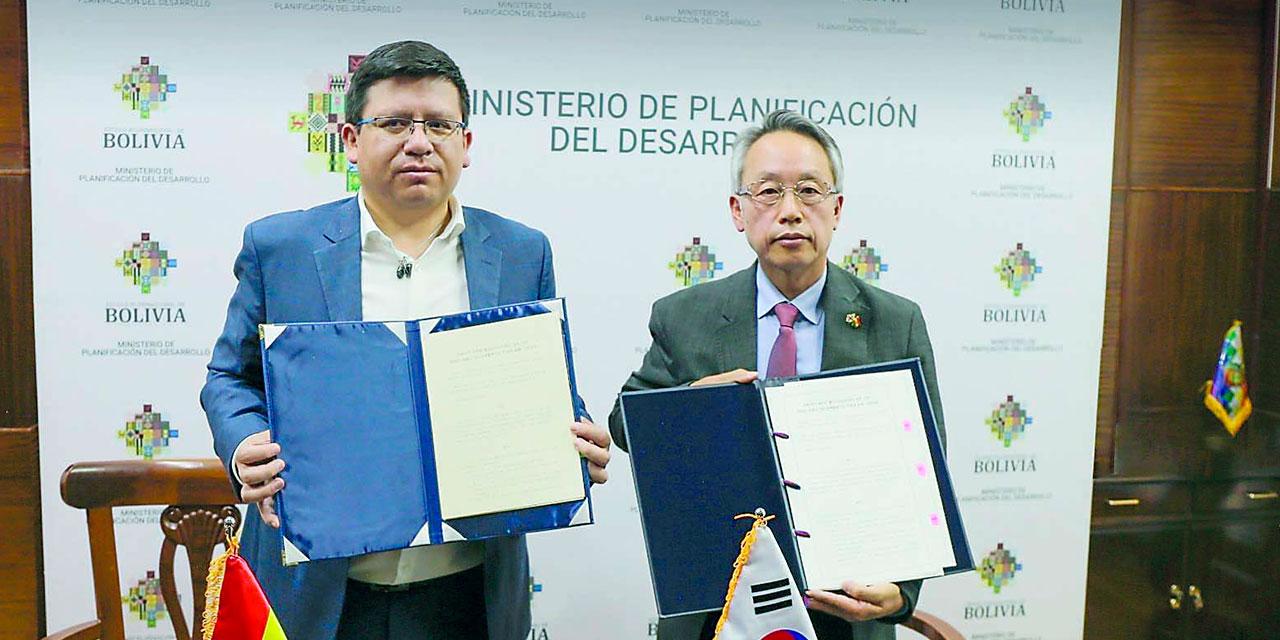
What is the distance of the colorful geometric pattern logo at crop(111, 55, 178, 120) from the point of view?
104 inches

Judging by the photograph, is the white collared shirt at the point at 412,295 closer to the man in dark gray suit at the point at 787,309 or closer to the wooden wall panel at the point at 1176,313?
the man in dark gray suit at the point at 787,309

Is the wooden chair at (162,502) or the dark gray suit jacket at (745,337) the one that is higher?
the dark gray suit jacket at (745,337)

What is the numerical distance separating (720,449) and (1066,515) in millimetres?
1831

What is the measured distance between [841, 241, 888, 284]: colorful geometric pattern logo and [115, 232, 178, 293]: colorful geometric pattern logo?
1.89 metres

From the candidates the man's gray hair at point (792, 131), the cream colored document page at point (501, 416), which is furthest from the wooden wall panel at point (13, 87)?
the man's gray hair at point (792, 131)

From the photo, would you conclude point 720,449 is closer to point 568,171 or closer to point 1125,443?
point 568,171

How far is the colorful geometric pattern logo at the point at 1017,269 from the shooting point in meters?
3.08

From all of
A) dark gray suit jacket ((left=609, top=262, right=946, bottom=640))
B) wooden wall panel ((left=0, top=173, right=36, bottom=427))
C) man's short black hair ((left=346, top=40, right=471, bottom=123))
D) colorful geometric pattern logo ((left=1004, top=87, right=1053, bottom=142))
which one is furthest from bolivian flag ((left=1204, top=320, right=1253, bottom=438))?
wooden wall panel ((left=0, top=173, right=36, bottom=427))

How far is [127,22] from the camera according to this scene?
Answer: 8.66 ft

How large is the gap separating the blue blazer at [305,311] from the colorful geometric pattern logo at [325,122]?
79cm

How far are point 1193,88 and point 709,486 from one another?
2.27 m

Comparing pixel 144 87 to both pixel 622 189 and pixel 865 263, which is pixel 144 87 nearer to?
pixel 622 189

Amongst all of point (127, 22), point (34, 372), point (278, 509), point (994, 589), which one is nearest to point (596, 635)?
point (994, 589)

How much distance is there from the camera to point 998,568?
125 inches
